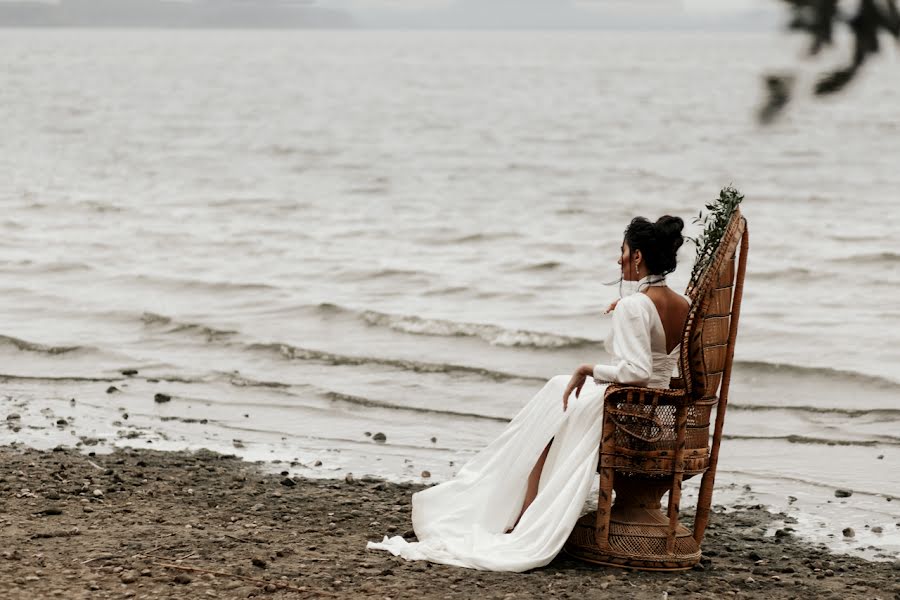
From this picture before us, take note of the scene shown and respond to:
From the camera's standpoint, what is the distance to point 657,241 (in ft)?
18.6

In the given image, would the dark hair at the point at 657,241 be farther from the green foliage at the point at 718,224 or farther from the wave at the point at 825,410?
the wave at the point at 825,410

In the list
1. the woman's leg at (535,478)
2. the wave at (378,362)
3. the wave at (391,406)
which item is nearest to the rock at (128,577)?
the woman's leg at (535,478)

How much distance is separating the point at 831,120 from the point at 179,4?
48.9m

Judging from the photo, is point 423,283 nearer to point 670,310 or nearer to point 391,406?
point 391,406

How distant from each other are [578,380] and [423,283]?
1261cm

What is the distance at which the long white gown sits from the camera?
18.7 ft

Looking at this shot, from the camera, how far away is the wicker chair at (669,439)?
5.54 m

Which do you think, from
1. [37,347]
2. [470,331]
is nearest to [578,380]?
[470,331]

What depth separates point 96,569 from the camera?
5.61 m

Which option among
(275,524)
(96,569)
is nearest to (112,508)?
(275,524)

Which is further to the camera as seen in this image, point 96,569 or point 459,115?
point 459,115

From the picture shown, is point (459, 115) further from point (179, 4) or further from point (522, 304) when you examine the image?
point (179, 4)

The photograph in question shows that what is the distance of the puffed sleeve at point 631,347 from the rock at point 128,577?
222 cm

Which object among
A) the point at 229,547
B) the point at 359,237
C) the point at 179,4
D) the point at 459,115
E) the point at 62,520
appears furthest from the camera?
the point at 459,115
